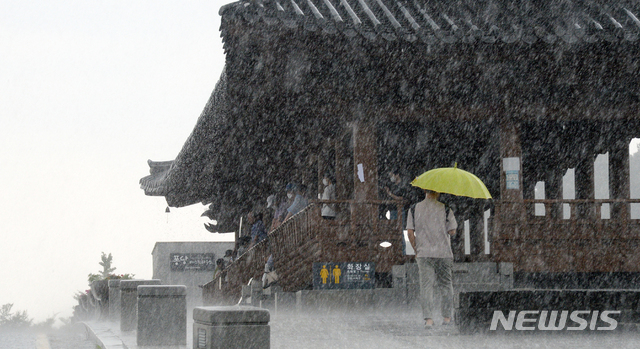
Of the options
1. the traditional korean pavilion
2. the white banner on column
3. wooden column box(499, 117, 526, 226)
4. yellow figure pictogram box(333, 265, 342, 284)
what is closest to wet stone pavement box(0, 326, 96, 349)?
the traditional korean pavilion

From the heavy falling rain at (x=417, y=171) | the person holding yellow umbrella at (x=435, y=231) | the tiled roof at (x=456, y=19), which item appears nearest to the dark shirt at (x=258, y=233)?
the heavy falling rain at (x=417, y=171)

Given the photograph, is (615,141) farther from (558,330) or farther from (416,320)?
(558,330)

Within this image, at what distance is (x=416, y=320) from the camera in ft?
35.7

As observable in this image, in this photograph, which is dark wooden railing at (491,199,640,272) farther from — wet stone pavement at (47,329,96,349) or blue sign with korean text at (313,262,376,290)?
wet stone pavement at (47,329,96,349)

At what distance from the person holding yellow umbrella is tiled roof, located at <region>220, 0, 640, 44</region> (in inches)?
74.3

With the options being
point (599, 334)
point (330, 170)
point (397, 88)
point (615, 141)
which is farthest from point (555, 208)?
point (599, 334)

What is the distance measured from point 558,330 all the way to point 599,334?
48cm

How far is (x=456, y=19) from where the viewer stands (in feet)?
35.2

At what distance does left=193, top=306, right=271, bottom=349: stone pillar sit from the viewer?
6324 mm

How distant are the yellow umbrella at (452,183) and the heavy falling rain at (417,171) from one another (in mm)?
25

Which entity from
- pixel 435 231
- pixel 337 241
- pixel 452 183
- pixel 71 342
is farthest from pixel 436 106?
pixel 71 342

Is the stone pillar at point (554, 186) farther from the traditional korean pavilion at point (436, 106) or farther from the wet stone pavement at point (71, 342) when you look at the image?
the wet stone pavement at point (71, 342)

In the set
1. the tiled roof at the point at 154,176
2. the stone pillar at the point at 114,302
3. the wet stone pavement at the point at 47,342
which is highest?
the tiled roof at the point at 154,176

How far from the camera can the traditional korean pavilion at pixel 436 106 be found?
1027 centimetres
